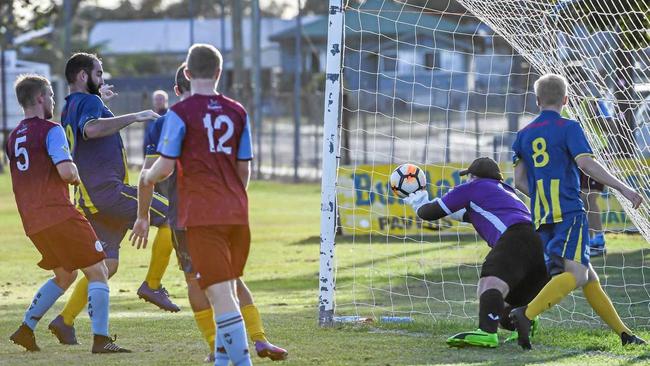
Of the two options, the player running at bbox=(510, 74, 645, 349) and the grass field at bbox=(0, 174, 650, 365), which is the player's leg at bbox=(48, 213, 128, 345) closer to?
the grass field at bbox=(0, 174, 650, 365)

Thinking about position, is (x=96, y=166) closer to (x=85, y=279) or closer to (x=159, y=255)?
(x=85, y=279)

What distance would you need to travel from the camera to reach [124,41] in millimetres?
82688

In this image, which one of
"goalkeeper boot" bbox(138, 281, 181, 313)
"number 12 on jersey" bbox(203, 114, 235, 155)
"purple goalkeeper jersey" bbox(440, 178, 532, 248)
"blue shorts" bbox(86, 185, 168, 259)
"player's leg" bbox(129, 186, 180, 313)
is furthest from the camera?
"goalkeeper boot" bbox(138, 281, 181, 313)

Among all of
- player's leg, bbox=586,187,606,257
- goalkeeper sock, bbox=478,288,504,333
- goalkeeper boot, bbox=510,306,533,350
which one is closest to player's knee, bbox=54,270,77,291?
goalkeeper sock, bbox=478,288,504,333

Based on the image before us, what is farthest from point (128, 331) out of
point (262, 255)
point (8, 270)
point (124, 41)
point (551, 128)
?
point (124, 41)

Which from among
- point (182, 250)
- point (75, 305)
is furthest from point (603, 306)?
point (75, 305)

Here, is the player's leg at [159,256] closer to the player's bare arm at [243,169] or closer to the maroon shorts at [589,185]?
the player's bare arm at [243,169]

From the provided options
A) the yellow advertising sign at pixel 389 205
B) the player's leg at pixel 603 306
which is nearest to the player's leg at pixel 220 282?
the player's leg at pixel 603 306

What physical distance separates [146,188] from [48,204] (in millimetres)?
1379

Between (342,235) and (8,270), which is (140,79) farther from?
(8,270)

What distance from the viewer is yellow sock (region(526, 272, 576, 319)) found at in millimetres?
8086

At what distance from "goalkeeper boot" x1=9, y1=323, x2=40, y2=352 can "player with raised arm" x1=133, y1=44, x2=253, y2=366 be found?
89.5 inches

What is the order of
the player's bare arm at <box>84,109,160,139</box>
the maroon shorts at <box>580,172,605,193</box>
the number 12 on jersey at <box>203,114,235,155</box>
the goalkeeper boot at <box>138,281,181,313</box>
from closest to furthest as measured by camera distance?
1. the number 12 on jersey at <box>203,114,235,155</box>
2. the player's bare arm at <box>84,109,160,139</box>
3. the goalkeeper boot at <box>138,281,181,313</box>
4. the maroon shorts at <box>580,172,605,193</box>

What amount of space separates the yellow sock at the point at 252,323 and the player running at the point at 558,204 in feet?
5.73
